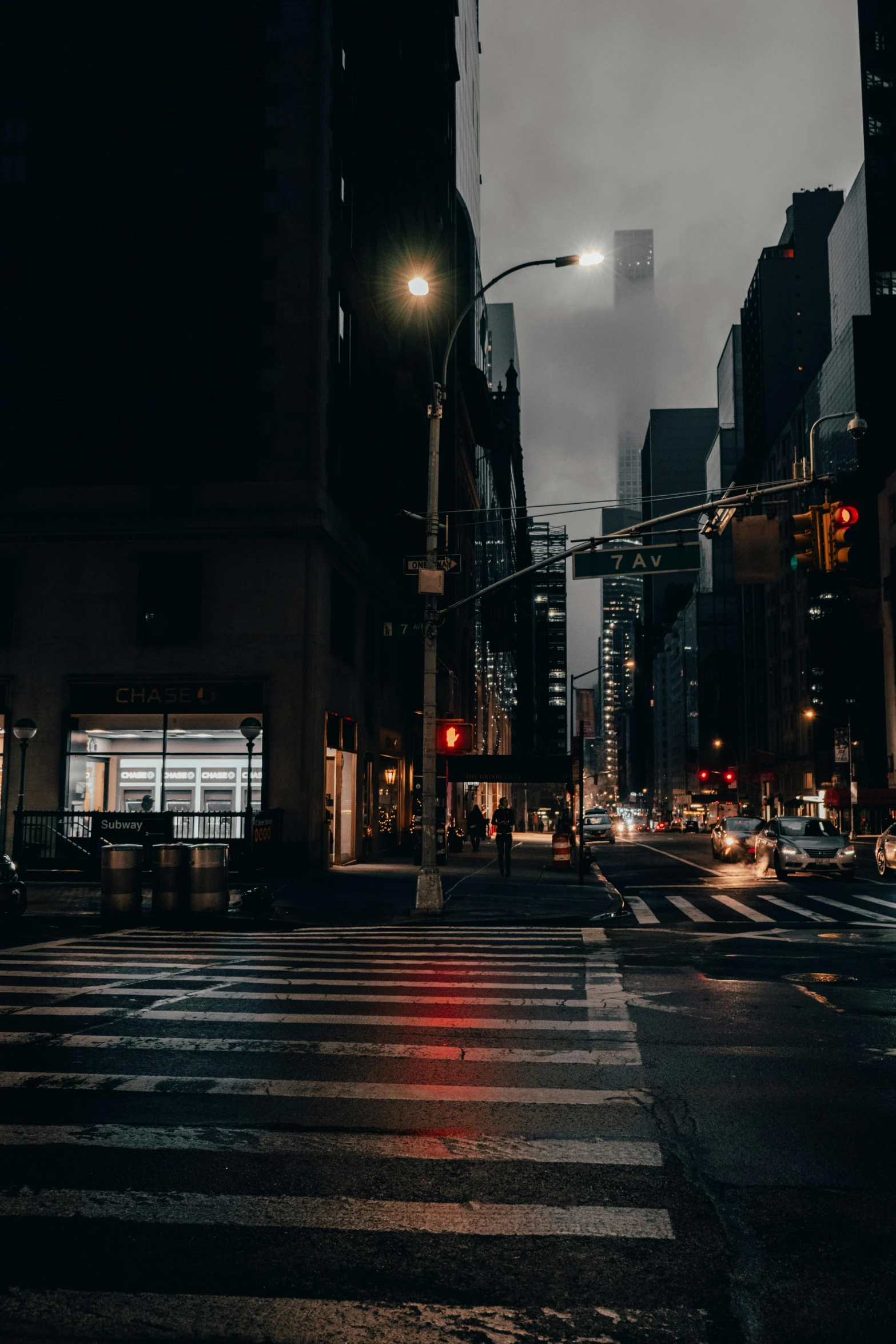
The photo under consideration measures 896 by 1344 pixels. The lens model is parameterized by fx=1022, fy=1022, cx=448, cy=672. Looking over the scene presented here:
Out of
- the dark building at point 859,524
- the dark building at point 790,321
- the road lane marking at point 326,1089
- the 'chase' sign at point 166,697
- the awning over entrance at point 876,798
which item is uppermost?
the dark building at point 790,321

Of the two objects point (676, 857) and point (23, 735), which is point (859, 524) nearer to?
point (676, 857)

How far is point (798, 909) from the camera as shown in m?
20.1

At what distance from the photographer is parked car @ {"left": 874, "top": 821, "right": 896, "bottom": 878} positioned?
98.6 ft

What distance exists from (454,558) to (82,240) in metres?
17.3

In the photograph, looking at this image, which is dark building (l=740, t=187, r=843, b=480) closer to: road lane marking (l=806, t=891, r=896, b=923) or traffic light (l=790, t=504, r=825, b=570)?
road lane marking (l=806, t=891, r=896, b=923)

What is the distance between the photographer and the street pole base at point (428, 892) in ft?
62.7

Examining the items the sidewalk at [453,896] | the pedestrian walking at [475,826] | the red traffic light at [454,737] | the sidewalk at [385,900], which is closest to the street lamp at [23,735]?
the sidewalk at [385,900]

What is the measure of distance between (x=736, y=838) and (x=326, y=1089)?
1383 inches

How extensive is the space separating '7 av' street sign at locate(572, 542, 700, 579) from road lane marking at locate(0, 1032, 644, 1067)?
33.2ft

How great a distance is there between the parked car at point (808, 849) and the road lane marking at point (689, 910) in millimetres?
5672

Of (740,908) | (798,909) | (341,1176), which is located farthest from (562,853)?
(341,1176)

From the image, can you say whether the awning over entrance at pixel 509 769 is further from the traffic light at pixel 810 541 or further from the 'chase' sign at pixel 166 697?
A: the traffic light at pixel 810 541

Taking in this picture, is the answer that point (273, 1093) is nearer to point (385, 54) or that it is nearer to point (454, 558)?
point (454, 558)

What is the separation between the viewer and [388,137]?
131 feet
